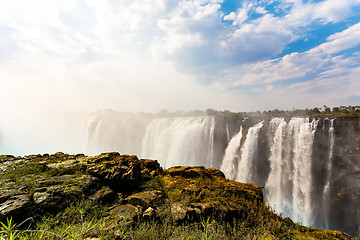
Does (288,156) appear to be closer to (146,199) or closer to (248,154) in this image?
(248,154)

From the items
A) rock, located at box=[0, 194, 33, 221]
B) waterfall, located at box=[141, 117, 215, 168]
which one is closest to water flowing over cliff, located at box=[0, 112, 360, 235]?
waterfall, located at box=[141, 117, 215, 168]

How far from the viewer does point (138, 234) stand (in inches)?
117

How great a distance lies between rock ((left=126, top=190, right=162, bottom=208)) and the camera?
4625 mm

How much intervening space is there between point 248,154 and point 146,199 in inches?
893

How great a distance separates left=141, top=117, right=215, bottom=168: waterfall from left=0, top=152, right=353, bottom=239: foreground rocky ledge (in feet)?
73.4

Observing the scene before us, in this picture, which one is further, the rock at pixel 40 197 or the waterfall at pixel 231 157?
the waterfall at pixel 231 157

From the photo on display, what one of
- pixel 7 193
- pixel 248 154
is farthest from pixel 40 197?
pixel 248 154

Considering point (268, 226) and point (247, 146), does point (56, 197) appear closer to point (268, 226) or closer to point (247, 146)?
point (268, 226)

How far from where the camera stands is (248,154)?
923 inches

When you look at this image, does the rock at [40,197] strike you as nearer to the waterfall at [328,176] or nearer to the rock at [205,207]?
the rock at [205,207]

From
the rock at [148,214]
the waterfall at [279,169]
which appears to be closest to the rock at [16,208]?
the rock at [148,214]

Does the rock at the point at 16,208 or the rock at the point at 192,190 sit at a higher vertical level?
the rock at the point at 16,208

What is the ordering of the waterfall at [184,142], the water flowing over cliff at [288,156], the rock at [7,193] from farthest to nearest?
the waterfall at [184,142], the water flowing over cliff at [288,156], the rock at [7,193]

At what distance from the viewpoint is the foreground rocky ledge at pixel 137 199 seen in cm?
384
